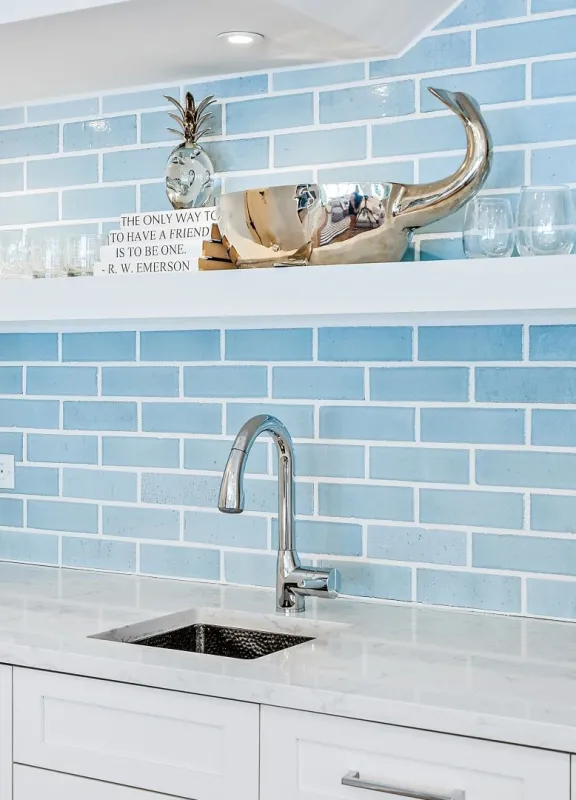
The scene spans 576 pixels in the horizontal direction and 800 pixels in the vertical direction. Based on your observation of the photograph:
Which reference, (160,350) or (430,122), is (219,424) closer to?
(160,350)

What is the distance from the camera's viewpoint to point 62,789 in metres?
1.79

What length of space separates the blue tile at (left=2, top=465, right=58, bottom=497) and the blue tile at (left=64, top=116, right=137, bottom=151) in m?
0.75

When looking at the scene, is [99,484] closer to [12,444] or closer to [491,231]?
[12,444]

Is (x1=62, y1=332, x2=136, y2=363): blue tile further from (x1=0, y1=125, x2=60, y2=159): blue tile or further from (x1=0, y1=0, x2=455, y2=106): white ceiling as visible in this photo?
(x1=0, y1=0, x2=455, y2=106): white ceiling

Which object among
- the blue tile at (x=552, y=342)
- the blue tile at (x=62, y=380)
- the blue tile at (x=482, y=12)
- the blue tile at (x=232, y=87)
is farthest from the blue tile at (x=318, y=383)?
the blue tile at (x=482, y=12)

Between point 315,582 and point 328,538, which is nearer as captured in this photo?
point 315,582

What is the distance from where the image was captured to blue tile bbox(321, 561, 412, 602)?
7.10ft

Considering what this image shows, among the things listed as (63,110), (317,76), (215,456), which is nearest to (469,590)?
(215,456)

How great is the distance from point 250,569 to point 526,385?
0.70 meters

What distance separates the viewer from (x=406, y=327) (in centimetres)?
216

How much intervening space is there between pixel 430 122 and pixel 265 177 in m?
0.38

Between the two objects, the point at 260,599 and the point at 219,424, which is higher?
the point at 219,424

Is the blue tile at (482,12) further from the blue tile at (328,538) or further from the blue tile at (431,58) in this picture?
the blue tile at (328,538)

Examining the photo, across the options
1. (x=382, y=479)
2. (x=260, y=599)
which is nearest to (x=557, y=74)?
(x=382, y=479)
